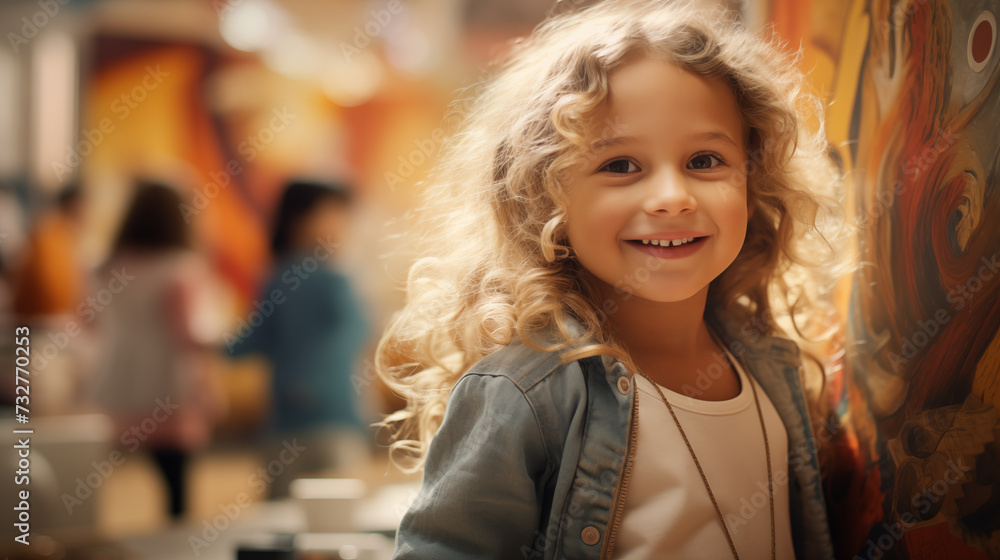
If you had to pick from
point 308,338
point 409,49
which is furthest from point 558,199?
point 409,49

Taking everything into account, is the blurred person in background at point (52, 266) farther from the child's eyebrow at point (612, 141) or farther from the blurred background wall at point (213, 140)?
the child's eyebrow at point (612, 141)

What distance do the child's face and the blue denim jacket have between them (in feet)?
0.46

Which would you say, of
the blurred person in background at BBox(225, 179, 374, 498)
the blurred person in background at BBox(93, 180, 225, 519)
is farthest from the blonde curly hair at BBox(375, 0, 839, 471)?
the blurred person in background at BBox(93, 180, 225, 519)

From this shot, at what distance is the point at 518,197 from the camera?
117 centimetres

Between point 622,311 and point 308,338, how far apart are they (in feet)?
7.39

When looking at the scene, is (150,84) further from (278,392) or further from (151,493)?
(278,392)

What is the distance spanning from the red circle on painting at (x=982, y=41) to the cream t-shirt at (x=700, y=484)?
588 millimetres

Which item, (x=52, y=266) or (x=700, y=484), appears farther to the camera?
(x=52, y=266)

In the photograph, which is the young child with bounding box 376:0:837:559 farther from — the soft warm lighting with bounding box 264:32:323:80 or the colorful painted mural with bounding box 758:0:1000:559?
the soft warm lighting with bounding box 264:32:323:80

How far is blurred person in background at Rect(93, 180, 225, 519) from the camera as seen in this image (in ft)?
10.9

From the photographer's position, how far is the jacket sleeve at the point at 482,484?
1.01 m

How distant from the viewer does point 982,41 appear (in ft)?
3.06

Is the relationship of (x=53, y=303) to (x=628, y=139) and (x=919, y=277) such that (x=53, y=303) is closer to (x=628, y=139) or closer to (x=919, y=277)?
(x=628, y=139)

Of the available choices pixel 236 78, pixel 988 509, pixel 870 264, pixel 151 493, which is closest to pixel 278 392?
pixel 151 493
